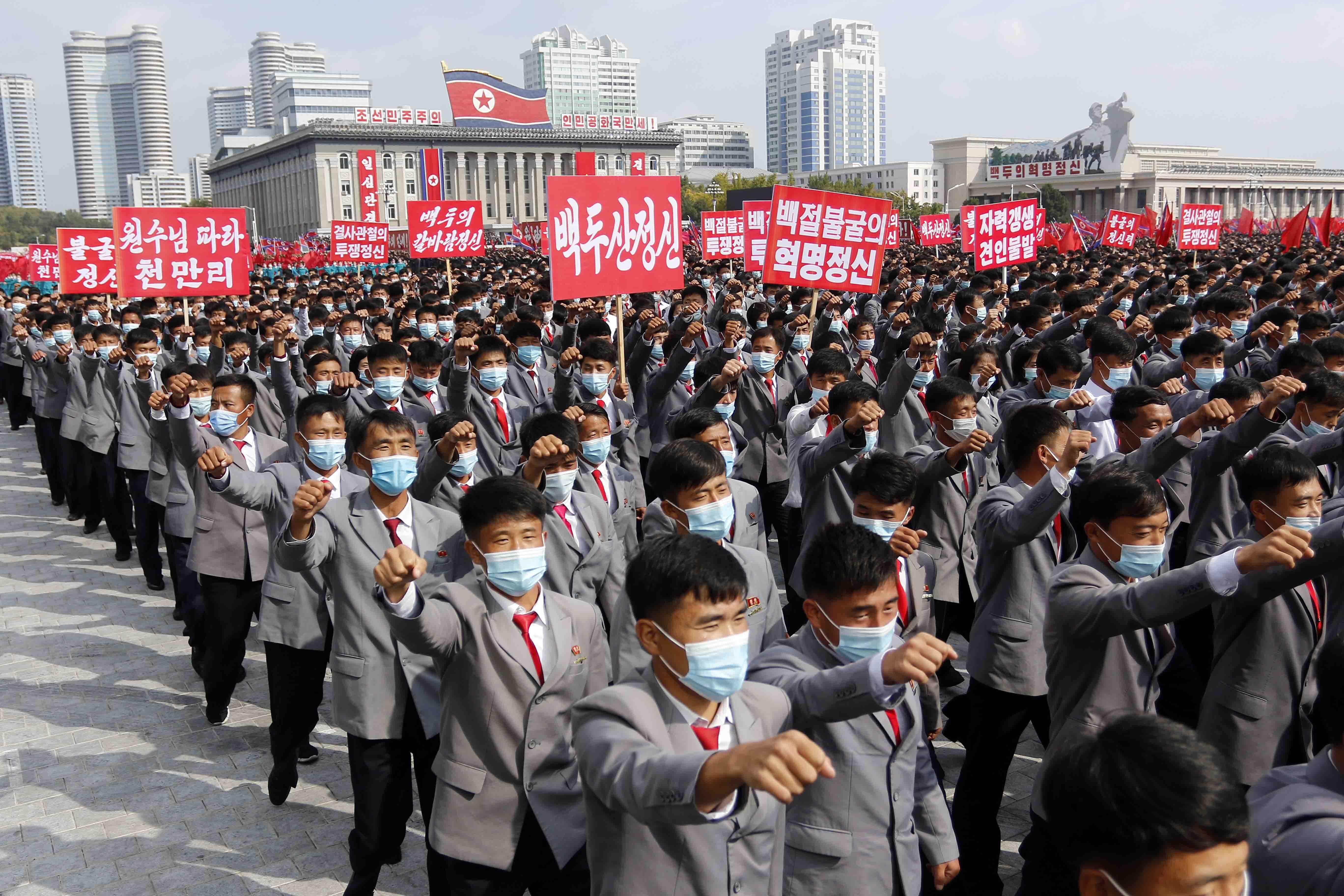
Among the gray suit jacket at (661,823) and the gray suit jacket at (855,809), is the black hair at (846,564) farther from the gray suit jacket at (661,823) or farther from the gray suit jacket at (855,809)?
the gray suit jacket at (661,823)

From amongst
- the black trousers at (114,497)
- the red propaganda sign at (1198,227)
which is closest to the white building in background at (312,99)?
the red propaganda sign at (1198,227)

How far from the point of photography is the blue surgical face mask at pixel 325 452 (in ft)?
15.4

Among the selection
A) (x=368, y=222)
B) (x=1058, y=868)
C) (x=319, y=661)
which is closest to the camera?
(x=1058, y=868)

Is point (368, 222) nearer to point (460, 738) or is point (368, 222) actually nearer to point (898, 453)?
point (898, 453)

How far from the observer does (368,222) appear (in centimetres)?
2102

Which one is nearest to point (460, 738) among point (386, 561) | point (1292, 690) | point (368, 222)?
point (386, 561)

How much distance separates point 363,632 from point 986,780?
2.19m

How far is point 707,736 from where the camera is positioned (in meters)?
2.30

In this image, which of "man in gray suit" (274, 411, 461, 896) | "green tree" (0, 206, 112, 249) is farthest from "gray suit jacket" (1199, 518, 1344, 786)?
"green tree" (0, 206, 112, 249)

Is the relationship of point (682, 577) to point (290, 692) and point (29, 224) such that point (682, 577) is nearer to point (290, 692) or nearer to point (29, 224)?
point (290, 692)

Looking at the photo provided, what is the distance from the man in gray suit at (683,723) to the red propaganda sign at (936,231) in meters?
23.6

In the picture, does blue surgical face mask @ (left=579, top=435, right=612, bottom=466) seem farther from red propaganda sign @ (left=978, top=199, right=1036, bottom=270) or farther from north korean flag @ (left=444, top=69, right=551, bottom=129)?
north korean flag @ (left=444, top=69, right=551, bottom=129)

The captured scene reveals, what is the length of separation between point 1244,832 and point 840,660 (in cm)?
117

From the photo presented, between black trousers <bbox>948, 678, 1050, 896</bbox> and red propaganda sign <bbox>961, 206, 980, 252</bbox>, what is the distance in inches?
331
